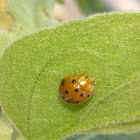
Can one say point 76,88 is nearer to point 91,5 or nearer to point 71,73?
point 71,73

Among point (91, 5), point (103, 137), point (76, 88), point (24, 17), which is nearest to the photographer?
point (76, 88)

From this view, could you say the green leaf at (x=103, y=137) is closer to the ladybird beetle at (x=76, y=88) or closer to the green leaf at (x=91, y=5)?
the ladybird beetle at (x=76, y=88)

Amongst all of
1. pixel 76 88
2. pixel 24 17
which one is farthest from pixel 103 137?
pixel 24 17

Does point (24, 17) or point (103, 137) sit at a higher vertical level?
point (24, 17)

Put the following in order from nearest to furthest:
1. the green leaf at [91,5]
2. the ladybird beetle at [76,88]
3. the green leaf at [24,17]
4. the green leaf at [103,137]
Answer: the ladybird beetle at [76,88]
the green leaf at [24,17]
the green leaf at [103,137]
the green leaf at [91,5]

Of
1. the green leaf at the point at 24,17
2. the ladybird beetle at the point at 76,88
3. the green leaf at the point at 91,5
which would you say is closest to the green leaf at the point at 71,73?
the ladybird beetle at the point at 76,88

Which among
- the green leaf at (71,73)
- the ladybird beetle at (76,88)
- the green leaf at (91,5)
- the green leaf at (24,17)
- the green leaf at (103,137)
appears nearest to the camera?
the green leaf at (71,73)

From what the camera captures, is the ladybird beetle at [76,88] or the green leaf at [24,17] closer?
the ladybird beetle at [76,88]
